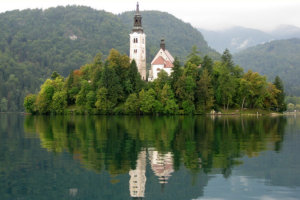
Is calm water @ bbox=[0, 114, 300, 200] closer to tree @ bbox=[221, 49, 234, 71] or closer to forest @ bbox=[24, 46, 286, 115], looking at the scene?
forest @ bbox=[24, 46, 286, 115]

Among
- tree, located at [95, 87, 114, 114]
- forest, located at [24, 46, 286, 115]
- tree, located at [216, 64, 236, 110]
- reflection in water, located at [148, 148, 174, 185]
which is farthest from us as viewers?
tree, located at [95, 87, 114, 114]

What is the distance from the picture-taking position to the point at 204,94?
95000mm

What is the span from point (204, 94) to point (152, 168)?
246ft

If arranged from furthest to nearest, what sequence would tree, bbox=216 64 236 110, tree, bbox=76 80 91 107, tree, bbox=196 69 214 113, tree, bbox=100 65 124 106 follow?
tree, bbox=76 80 91 107
tree, bbox=100 65 124 106
tree, bbox=216 64 236 110
tree, bbox=196 69 214 113

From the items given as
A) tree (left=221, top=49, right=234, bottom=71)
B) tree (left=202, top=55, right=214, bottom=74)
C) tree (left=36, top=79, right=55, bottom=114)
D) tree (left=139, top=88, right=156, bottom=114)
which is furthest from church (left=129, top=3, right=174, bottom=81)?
tree (left=36, top=79, right=55, bottom=114)

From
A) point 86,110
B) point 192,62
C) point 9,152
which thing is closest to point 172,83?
point 192,62

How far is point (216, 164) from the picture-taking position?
73.2 feet

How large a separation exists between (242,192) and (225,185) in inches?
44.6

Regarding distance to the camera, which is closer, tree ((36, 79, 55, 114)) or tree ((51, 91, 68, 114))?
tree ((51, 91, 68, 114))

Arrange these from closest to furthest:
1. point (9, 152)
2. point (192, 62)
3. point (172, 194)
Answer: point (172, 194) < point (9, 152) < point (192, 62)

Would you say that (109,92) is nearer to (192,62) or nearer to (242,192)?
(192,62)

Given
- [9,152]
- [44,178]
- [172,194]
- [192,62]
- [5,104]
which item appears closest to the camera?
[172,194]

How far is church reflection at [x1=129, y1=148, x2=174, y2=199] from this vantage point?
1725 centimetres

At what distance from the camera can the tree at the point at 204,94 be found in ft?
311
